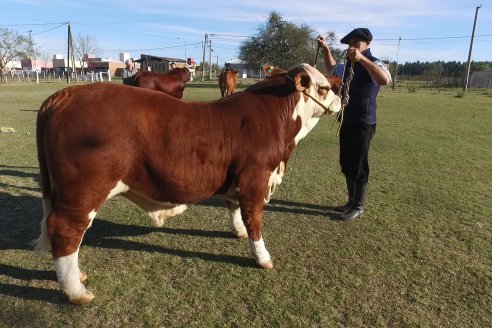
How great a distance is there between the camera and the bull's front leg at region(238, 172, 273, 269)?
3.53 metres

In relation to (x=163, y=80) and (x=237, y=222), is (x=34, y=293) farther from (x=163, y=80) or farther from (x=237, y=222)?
(x=163, y=80)

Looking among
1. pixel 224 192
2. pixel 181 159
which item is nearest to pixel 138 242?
pixel 224 192

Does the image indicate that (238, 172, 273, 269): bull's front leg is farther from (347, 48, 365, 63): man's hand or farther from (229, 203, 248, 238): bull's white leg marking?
(347, 48, 365, 63): man's hand

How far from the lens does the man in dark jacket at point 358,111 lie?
4406 millimetres

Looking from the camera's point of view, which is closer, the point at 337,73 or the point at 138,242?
the point at 138,242

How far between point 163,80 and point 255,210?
3.56m

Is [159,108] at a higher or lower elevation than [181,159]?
higher

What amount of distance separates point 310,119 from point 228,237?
64.8 inches

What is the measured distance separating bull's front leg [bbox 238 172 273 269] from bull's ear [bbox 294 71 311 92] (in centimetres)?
85

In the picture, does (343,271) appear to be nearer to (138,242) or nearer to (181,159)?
(181,159)

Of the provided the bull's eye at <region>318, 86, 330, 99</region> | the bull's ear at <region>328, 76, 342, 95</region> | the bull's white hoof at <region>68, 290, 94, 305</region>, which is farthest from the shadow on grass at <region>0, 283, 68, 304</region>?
the bull's ear at <region>328, 76, 342, 95</region>

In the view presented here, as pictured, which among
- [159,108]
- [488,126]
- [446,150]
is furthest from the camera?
[488,126]

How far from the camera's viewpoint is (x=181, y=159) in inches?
125

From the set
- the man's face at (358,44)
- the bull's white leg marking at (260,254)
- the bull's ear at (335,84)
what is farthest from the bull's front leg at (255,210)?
the man's face at (358,44)
